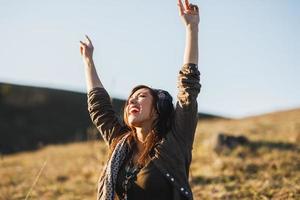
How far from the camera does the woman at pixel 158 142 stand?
3871 mm

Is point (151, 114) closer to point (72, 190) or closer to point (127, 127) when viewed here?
point (127, 127)

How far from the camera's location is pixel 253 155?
10.1 m

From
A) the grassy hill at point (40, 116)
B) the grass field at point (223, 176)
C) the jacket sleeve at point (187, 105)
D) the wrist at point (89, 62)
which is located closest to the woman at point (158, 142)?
the jacket sleeve at point (187, 105)

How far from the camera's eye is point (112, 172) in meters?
4.05

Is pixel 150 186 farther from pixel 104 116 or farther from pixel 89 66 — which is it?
pixel 89 66

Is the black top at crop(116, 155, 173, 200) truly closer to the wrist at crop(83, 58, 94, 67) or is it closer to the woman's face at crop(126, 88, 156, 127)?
the woman's face at crop(126, 88, 156, 127)

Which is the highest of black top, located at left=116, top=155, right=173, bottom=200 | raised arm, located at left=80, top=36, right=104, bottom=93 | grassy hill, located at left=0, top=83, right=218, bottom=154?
raised arm, located at left=80, top=36, right=104, bottom=93

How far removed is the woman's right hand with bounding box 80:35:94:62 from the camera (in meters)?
4.80

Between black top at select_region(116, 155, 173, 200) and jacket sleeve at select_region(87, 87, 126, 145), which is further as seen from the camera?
jacket sleeve at select_region(87, 87, 126, 145)

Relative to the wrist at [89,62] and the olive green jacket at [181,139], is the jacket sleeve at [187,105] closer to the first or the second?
the olive green jacket at [181,139]

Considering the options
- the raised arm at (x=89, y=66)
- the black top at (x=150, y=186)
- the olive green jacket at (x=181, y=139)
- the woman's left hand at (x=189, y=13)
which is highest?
the woman's left hand at (x=189, y=13)

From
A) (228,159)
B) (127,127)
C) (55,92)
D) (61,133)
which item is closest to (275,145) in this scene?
(228,159)

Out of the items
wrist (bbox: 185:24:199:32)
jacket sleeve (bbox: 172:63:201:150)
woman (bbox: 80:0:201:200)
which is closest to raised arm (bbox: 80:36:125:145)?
woman (bbox: 80:0:201:200)

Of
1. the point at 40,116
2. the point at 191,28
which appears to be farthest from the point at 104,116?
the point at 40,116
